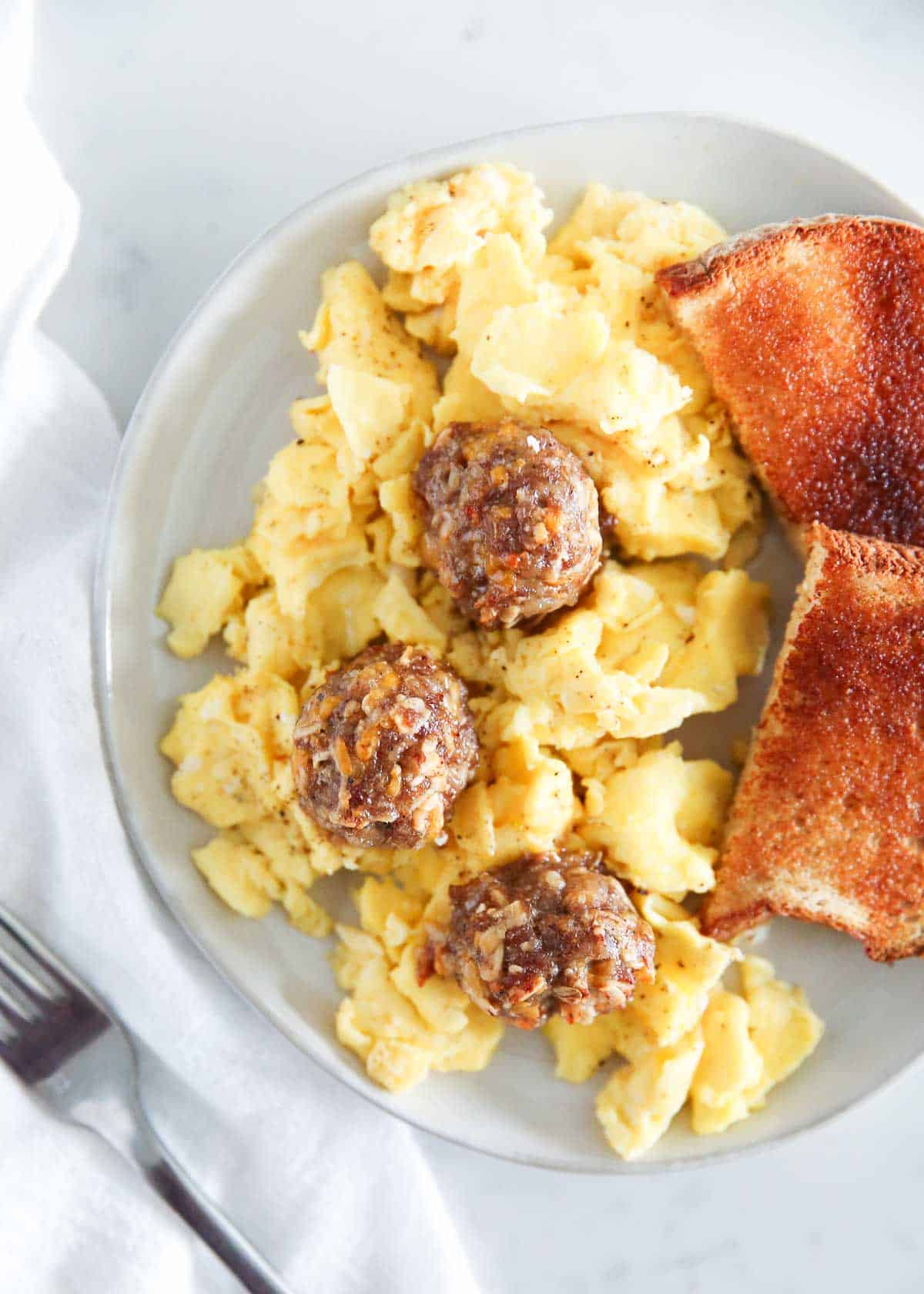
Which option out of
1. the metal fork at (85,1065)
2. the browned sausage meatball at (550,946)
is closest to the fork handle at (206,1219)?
the metal fork at (85,1065)

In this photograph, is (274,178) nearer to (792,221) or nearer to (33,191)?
(33,191)

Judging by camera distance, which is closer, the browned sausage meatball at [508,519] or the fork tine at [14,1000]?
the browned sausage meatball at [508,519]

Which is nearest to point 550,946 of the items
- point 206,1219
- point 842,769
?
point 842,769

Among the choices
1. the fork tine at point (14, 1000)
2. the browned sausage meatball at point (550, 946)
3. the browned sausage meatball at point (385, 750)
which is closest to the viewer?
the browned sausage meatball at point (385, 750)

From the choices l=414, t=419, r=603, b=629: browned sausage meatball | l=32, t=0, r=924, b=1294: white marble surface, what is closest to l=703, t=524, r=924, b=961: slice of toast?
l=414, t=419, r=603, b=629: browned sausage meatball

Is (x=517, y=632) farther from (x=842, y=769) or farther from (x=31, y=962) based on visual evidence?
(x=31, y=962)

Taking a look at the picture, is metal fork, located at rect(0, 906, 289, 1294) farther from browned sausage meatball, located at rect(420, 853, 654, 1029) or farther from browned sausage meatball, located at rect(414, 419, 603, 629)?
browned sausage meatball, located at rect(414, 419, 603, 629)

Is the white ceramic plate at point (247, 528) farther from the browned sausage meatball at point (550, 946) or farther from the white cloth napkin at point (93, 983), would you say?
the browned sausage meatball at point (550, 946)
